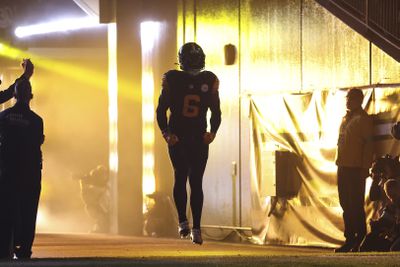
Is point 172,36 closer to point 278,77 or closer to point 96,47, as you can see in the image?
point 278,77

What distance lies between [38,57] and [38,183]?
66.1ft

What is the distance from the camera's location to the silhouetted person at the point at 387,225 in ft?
53.7

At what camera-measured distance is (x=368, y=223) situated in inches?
720

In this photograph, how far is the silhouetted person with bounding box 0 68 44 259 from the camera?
14641mm

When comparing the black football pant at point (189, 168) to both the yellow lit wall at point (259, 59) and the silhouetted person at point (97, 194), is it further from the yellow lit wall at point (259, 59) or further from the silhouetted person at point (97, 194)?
the silhouetted person at point (97, 194)

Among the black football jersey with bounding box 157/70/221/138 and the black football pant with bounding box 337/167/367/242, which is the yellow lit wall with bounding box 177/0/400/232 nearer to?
the black football pant with bounding box 337/167/367/242

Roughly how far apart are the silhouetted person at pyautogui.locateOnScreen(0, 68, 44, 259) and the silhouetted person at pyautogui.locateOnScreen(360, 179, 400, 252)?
15.9 feet

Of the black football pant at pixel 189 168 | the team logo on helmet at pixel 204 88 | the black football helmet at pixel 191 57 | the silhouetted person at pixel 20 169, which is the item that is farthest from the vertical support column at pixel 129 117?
the black football helmet at pixel 191 57

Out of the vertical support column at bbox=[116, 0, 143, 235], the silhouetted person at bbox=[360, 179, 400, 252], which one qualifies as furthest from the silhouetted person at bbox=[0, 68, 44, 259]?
the vertical support column at bbox=[116, 0, 143, 235]

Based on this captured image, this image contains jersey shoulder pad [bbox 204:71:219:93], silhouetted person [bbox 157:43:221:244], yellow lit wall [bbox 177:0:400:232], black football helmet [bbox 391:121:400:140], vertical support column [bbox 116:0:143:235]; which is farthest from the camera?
vertical support column [bbox 116:0:143:235]

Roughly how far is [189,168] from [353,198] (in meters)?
4.33

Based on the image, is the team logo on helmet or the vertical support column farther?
the vertical support column

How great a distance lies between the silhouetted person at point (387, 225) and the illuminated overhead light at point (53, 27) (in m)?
13.4

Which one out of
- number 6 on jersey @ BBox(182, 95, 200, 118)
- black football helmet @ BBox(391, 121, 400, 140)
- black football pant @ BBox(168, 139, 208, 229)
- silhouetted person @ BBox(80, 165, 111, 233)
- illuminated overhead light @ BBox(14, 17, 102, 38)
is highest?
illuminated overhead light @ BBox(14, 17, 102, 38)
